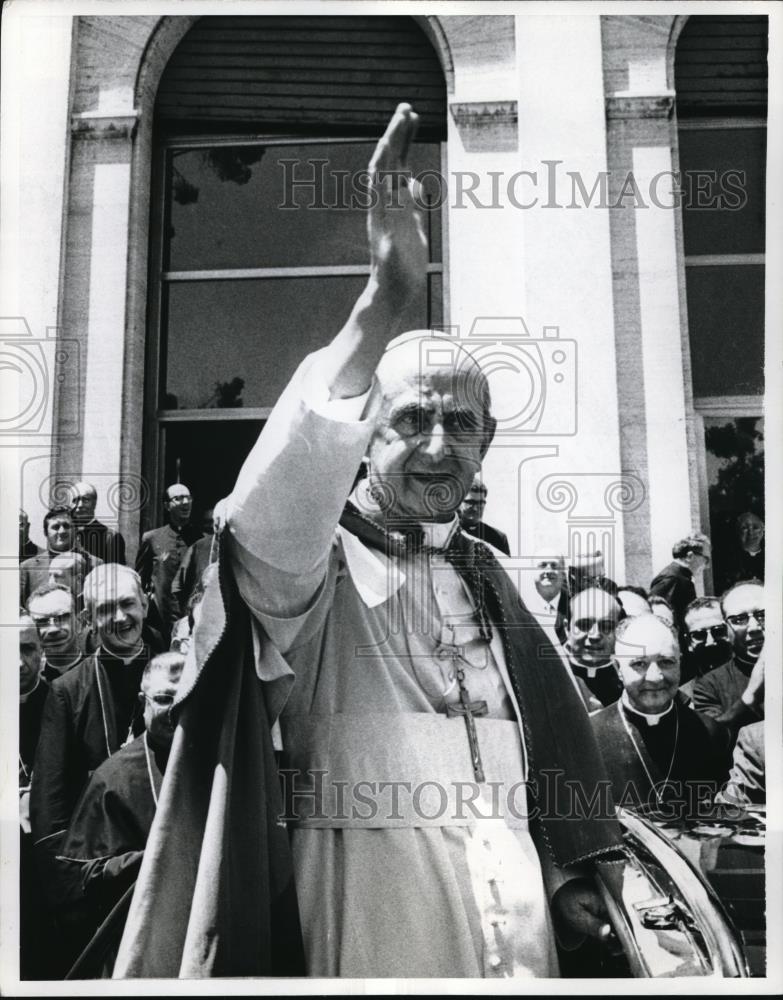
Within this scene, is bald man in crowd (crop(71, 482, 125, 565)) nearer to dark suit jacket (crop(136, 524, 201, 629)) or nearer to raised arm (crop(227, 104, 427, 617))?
dark suit jacket (crop(136, 524, 201, 629))

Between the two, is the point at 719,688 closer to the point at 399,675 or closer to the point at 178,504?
the point at 399,675

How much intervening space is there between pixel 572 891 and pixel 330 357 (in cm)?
204

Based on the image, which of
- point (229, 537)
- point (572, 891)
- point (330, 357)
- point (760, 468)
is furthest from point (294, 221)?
point (572, 891)

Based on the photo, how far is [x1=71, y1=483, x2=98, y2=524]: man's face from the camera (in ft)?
16.1

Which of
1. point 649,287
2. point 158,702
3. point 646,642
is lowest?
point 158,702

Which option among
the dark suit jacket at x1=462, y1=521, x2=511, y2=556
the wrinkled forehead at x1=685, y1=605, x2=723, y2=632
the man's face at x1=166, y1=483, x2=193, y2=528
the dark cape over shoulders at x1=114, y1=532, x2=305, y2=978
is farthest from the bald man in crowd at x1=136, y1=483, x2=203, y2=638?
the wrinkled forehead at x1=685, y1=605, x2=723, y2=632

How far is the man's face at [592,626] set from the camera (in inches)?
192

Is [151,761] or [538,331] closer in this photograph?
[151,761]

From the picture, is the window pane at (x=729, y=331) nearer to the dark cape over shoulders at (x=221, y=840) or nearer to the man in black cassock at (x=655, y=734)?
the man in black cassock at (x=655, y=734)

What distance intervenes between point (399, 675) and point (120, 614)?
107 centimetres

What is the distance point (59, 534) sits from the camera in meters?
4.90

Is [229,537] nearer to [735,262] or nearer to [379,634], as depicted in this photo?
[379,634]

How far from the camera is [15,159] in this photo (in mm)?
5113

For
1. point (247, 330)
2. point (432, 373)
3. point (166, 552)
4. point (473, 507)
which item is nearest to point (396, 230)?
point (432, 373)
